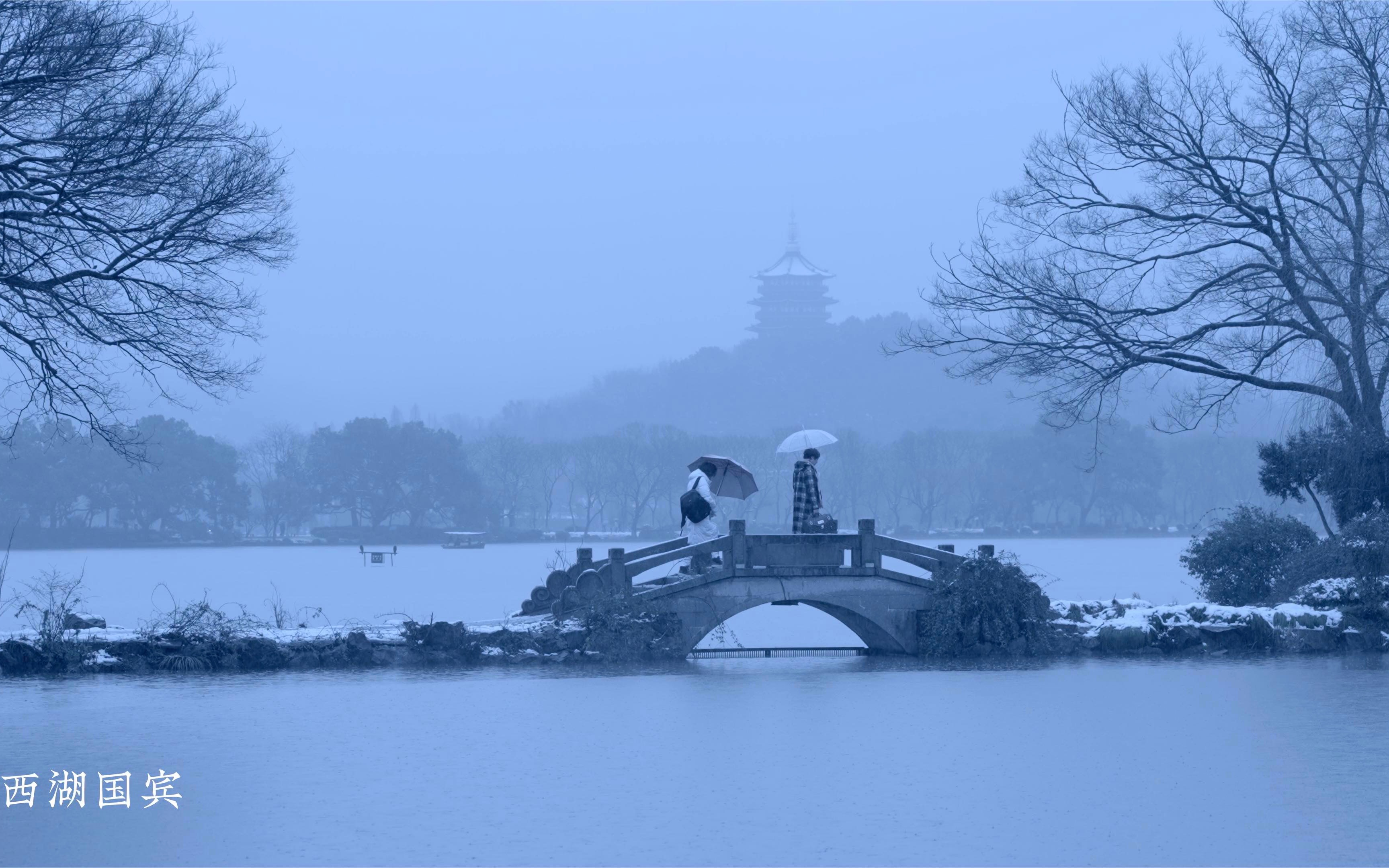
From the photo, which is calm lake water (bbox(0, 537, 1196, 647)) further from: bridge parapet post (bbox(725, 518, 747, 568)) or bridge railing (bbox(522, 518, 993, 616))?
bridge parapet post (bbox(725, 518, 747, 568))

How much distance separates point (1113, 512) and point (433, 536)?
40.3m

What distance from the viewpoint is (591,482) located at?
88312 millimetres

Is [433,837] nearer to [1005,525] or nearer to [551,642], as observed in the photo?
[551,642]

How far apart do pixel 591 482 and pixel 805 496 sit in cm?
6859

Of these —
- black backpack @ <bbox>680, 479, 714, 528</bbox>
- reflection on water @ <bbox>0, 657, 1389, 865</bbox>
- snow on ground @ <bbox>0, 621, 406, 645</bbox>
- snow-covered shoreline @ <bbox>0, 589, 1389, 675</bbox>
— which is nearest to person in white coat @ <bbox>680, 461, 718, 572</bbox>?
black backpack @ <bbox>680, 479, 714, 528</bbox>

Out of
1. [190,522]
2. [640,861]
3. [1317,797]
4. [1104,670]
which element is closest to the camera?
[640,861]

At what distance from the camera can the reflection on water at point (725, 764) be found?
912cm

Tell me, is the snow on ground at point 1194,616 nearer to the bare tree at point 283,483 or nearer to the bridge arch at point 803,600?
the bridge arch at point 803,600

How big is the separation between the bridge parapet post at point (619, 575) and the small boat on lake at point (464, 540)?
6837 cm

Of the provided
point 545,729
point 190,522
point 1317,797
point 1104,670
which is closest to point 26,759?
point 545,729

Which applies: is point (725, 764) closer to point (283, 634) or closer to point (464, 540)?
point (283, 634)

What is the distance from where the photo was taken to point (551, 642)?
18.7 meters

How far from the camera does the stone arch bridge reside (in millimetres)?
18828

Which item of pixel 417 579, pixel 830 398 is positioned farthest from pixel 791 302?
pixel 417 579
